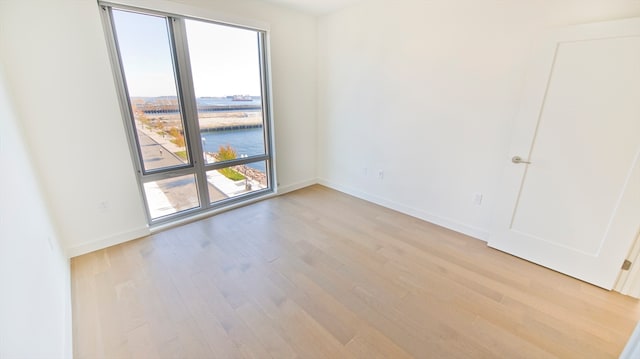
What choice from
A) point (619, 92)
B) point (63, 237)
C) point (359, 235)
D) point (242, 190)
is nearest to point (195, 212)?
point (242, 190)

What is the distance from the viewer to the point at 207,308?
1855mm

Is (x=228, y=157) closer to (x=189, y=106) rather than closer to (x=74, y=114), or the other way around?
(x=189, y=106)

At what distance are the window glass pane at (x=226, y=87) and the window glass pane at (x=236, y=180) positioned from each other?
0.64 ft

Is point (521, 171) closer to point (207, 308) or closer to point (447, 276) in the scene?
point (447, 276)

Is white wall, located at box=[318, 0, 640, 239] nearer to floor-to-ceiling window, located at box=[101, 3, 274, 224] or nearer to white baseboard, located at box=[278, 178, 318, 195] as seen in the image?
white baseboard, located at box=[278, 178, 318, 195]

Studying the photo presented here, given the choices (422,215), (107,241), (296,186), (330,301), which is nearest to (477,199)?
(422,215)

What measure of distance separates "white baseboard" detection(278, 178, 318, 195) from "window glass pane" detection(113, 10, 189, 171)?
1.52 m

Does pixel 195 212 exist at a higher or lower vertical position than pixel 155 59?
lower

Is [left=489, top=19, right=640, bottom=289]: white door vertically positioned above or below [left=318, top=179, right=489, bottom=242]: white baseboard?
above

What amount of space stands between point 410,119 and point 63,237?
12.3 feet

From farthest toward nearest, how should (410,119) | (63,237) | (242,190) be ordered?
(242,190)
(410,119)
(63,237)

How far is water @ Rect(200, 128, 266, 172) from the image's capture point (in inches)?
126

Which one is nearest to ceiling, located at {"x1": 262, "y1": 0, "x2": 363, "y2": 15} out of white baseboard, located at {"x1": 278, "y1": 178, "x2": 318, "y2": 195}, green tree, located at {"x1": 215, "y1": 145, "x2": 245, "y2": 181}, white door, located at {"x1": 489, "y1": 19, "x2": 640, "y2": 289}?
green tree, located at {"x1": 215, "y1": 145, "x2": 245, "y2": 181}

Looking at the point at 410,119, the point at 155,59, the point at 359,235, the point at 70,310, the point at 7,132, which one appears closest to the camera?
the point at 7,132
